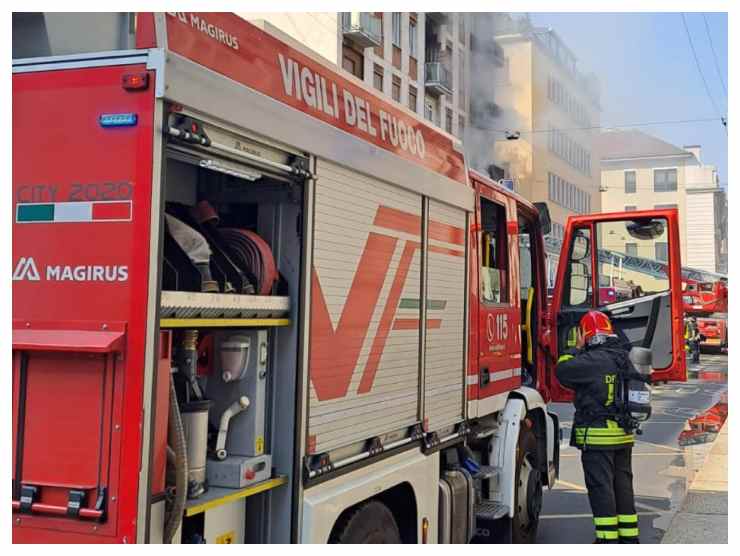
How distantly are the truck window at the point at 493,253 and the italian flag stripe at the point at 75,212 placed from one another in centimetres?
310

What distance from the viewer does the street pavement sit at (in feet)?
21.1

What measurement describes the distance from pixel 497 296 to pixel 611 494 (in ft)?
4.95

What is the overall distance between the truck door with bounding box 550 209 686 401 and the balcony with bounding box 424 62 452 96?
26755 mm

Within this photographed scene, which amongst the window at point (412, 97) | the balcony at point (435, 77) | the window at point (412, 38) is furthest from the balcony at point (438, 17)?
the window at point (412, 97)

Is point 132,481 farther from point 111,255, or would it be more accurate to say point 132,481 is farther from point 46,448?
point 111,255

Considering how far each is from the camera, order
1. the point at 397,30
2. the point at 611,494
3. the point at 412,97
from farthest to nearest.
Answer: the point at 412,97
the point at 397,30
the point at 611,494

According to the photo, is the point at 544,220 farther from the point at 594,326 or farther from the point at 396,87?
the point at 396,87

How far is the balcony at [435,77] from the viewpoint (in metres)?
32.1

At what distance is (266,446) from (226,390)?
0.27 m

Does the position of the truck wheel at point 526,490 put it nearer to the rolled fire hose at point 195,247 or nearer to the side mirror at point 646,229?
the side mirror at point 646,229

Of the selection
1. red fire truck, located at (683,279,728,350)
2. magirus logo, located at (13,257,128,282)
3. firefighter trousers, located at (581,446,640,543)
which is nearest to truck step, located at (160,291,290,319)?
magirus logo, located at (13,257,128,282)

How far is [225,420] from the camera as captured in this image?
294cm

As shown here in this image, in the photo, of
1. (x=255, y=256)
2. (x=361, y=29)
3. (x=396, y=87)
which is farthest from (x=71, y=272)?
(x=396, y=87)

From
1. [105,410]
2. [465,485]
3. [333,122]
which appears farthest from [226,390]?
[465,485]
